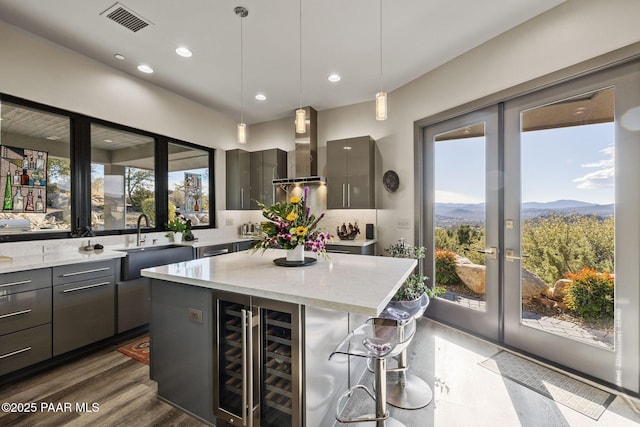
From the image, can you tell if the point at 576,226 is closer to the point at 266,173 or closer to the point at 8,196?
the point at 266,173

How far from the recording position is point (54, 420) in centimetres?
179

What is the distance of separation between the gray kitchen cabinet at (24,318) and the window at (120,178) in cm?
109

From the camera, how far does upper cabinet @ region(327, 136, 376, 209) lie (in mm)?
3985

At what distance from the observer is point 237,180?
4891 mm

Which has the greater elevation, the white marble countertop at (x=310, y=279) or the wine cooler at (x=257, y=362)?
the white marble countertop at (x=310, y=279)

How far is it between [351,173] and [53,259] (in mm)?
3449

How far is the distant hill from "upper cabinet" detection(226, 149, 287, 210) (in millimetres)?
2643

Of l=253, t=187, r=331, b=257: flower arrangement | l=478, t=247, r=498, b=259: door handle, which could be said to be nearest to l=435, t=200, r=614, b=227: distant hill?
l=478, t=247, r=498, b=259: door handle

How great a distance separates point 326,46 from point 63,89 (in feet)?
9.27

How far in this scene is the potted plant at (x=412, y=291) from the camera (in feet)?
7.09

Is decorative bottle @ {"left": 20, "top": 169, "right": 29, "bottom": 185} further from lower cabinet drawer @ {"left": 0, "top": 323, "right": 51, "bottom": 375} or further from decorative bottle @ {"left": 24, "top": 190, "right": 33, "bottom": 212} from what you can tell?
lower cabinet drawer @ {"left": 0, "top": 323, "right": 51, "bottom": 375}

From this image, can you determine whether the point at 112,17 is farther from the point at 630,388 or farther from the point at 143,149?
the point at 630,388

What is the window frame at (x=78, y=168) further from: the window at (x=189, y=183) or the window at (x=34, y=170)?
the window at (x=189, y=183)

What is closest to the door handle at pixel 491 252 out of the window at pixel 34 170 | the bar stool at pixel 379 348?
the bar stool at pixel 379 348
